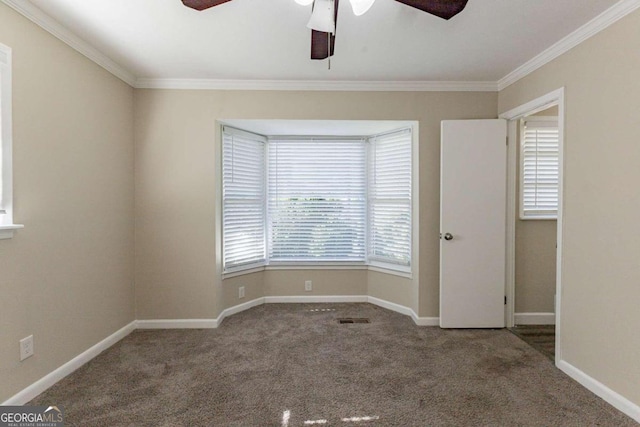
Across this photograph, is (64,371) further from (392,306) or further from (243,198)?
(392,306)

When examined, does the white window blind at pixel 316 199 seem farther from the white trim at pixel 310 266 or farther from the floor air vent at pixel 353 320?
the floor air vent at pixel 353 320

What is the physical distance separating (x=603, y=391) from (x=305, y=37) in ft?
10.5

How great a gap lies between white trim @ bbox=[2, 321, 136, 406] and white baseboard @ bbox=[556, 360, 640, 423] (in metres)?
3.73

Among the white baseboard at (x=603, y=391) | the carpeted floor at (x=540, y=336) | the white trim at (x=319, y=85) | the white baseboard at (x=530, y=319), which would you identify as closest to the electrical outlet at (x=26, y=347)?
the white trim at (x=319, y=85)

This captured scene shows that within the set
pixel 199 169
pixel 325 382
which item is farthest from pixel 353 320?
pixel 199 169

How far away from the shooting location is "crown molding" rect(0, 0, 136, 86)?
80.3 inches

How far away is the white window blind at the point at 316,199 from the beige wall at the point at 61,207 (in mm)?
1691

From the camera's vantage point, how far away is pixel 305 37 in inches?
96.7

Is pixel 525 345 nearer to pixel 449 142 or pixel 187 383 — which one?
pixel 449 142

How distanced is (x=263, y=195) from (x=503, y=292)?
9.52 ft

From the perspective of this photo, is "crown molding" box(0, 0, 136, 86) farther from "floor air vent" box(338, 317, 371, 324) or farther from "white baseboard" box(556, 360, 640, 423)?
"white baseboard" box(556, 360, 640, 423)

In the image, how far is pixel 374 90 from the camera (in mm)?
3393

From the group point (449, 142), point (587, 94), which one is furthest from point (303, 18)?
point (587, 94)

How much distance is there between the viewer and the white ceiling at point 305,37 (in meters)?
2.10
